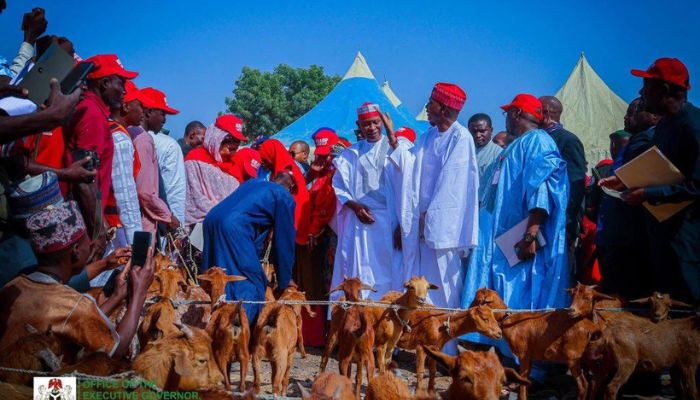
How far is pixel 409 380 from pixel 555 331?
196 cm

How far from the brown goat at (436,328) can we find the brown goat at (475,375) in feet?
6.44

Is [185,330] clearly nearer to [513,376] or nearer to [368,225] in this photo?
[513,376]

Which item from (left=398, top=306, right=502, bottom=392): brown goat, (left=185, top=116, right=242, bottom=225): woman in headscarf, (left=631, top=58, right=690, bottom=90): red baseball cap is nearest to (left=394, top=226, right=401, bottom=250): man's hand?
(left=398, top=306, right=502, bottom=392): brown goat

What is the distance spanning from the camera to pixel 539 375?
630cm

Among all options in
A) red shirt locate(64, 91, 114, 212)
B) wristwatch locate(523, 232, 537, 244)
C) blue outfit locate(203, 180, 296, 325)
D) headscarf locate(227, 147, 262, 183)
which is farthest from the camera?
headscarf locate(227, 147, 262, 183)

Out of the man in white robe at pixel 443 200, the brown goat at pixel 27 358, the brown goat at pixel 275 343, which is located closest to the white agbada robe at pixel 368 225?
the man in white robe at pixel 443 200

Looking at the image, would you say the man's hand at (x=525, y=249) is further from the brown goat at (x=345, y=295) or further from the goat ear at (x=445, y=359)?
the goat ear at (x=445, y=359)

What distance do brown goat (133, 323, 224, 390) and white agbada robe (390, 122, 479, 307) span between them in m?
4.12

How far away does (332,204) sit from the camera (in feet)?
28.4

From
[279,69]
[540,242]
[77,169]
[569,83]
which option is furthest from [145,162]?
[279,69]

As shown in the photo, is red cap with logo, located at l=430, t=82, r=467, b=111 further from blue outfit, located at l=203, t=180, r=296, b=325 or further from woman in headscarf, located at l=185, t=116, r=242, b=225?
woman in headscarf, located at l=185, t=116, r=242, b=225

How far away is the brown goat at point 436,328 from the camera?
5484 mm

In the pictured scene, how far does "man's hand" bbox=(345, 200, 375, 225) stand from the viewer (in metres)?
7.86

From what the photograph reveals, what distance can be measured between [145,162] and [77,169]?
2579 mm
